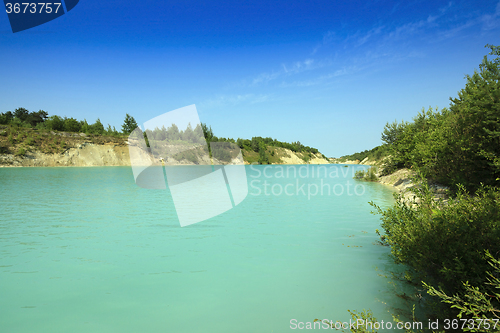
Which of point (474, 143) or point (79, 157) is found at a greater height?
point (79, 157)

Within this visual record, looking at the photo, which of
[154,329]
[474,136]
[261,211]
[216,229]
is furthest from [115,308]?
[474,136]

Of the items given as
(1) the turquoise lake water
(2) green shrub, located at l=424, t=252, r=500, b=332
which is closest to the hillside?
(1) the turquoise lake water

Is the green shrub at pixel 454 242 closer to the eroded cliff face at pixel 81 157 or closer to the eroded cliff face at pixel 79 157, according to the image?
the eroded cliff face at pixel 81 157

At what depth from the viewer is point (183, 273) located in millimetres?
6551

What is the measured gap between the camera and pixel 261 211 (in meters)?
15.0

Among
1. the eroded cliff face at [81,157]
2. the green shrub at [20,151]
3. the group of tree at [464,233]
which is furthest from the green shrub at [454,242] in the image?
the green shrub at [20,151]

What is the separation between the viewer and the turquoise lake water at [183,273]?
4652 millimetres

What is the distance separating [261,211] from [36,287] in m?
11.0

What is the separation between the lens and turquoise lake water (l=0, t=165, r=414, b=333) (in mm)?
4652

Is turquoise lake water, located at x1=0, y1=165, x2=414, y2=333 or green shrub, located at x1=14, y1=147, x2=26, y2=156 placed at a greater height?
green shrub, located at x1=14, y1=147, x2=26, y2=156

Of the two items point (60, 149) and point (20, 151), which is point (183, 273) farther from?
point (60, 149)

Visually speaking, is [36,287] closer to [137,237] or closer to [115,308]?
[115,308]

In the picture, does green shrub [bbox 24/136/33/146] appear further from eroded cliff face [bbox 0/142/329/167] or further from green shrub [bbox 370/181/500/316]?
green shrub [bbox 370/181/500/316]

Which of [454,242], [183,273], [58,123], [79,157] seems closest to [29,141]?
[79,157]
